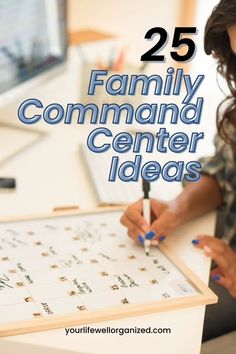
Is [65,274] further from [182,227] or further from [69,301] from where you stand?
[182,227]

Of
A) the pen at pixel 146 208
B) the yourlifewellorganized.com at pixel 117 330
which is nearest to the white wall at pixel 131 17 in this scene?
the pen at pixel 146 208

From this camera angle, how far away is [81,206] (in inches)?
36.6

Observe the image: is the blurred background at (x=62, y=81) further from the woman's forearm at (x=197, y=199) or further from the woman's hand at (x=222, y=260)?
the woman's hand at (x=222, y=260)

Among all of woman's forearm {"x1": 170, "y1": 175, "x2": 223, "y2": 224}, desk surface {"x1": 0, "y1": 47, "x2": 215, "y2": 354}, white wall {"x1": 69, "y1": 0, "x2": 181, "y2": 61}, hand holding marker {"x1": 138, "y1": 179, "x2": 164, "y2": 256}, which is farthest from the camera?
white wall {"x1": 69, "y1": 0, "x2": 181, "y2": 61}

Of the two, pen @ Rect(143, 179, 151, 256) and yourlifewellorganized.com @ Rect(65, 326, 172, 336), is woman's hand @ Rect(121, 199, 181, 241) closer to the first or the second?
pen @ Rect(143, 179, 151, 256)

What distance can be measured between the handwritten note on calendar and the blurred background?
96 millimetres

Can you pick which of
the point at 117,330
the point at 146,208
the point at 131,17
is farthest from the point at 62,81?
the point at 117,330

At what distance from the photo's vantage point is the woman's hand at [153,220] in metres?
0.81

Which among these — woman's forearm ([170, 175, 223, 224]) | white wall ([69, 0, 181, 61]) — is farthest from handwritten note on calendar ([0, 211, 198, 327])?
white wall ([69, 0, 181, 61])

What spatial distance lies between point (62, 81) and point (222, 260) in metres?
0.93

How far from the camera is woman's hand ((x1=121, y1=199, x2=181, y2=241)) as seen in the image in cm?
81

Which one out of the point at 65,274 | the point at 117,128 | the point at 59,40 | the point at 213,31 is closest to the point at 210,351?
the point at 65,274

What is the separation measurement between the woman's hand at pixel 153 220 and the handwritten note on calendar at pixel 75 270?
0.06 feet

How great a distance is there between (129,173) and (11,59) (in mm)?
421
